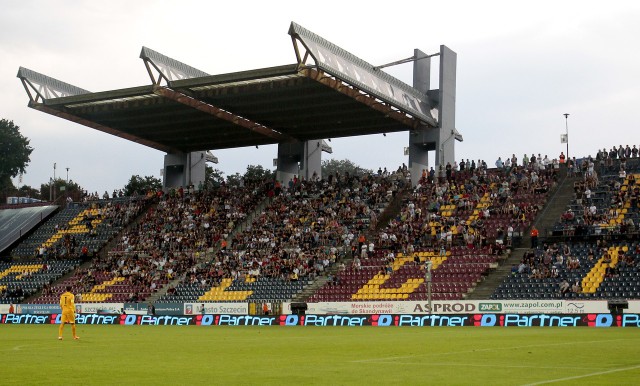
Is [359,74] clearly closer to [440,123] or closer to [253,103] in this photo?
[253,103]

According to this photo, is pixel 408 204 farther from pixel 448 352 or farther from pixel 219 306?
pixel 448 352

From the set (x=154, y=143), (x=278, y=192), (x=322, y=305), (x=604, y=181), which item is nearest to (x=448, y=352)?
(x=322, y=305)

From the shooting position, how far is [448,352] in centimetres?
2361

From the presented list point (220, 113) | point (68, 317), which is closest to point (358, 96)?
point (220, 113)

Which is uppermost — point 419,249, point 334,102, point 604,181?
point 334,102

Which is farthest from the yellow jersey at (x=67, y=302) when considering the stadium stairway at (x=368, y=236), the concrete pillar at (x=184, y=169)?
the concrete pillar at (x=184, y=169)

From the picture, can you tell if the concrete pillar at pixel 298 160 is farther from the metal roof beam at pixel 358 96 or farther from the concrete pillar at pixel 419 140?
the metal roof beam at pixel 358 96

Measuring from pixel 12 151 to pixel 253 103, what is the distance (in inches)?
2426

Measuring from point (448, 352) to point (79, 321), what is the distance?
36936 mm

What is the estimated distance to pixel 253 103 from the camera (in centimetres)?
6178

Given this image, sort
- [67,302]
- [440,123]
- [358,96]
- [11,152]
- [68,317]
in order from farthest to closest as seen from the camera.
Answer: [11,152]
[440,123]
[358,96]
[67,302]
[68,317]

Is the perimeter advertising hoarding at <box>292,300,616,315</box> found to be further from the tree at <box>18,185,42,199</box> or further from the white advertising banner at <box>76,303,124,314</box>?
the tree at <box>18,185,42,199</box>

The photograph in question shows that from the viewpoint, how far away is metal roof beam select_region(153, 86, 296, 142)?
59219 millimetres

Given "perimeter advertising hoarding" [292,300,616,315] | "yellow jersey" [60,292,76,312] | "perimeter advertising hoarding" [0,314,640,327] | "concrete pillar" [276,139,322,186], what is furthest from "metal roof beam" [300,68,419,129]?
"yellow jersey" [60,292,76,312]
